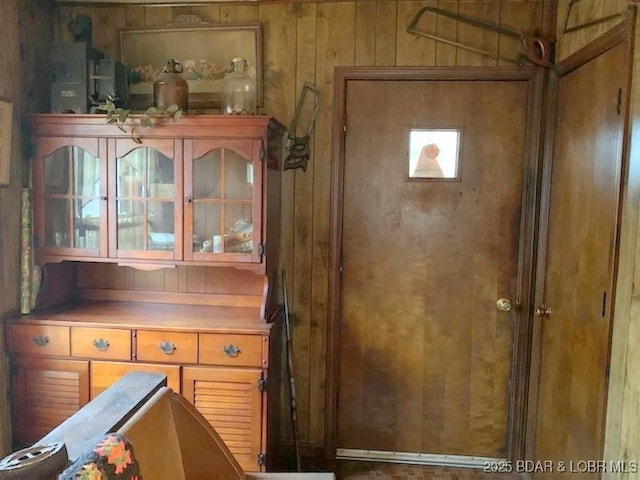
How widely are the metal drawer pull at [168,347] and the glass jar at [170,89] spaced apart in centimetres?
110

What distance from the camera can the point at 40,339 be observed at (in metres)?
2.39

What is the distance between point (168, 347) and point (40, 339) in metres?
0.61

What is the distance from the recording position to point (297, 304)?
2762mm

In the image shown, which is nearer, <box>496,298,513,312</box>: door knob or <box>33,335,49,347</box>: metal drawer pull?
<box>33,335,49,347</box>: metal drawer pull

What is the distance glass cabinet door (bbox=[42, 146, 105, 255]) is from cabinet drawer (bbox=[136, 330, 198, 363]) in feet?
1.63

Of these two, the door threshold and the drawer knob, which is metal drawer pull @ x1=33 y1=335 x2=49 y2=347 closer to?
the drawer knob

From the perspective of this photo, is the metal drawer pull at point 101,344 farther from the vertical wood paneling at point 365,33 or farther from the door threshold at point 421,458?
the vertical wood paneling at point 365,33

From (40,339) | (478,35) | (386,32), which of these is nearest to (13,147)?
(40,339)

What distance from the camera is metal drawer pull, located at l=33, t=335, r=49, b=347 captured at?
7.84 feet

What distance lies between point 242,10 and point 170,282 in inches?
58.5

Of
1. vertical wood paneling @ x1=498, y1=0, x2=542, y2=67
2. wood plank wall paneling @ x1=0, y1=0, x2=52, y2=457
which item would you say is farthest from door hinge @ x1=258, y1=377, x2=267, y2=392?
vertical wood paneling @ x1=498, y1=0, x2=542, y2=67

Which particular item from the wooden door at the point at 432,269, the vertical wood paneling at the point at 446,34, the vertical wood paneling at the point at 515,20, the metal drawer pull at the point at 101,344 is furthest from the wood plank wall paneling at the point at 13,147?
the vertical wood paneling at the point at 515,20

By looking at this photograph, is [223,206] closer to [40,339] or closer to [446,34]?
[40,339]

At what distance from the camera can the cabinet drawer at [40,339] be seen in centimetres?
238
